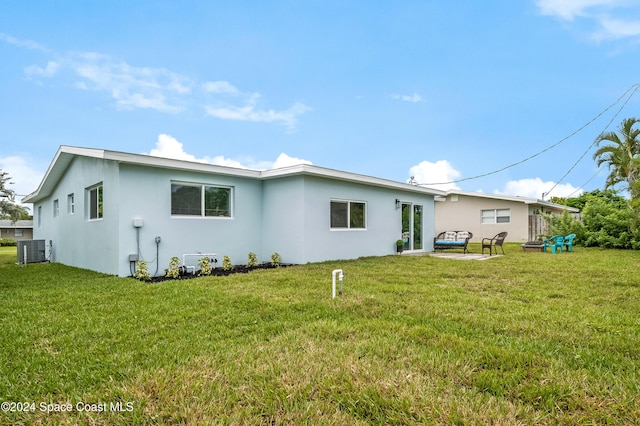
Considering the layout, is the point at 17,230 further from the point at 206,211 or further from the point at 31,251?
the point at 206,211

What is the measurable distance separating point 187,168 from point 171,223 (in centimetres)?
143

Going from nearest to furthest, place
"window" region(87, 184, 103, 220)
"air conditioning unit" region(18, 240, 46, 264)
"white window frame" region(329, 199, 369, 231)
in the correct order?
"window" region(87, 184, 103, 220) → "white window frame" region(329, 199, 369, 231) → "air conditioning unit" region(18, 240, 46, 264)

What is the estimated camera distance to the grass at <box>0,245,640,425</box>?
8.05 ft

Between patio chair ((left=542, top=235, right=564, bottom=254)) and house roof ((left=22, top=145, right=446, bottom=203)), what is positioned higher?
house roof ((left=22, top=145, right=446, bottom=203))

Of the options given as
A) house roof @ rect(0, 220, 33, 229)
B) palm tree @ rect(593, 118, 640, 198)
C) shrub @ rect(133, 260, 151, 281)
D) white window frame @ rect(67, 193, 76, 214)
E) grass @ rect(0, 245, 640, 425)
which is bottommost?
grass @ rect(0, 245, 640, 425)

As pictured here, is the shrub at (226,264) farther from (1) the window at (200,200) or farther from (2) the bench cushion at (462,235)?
(2) the bench cushion at (462,235)

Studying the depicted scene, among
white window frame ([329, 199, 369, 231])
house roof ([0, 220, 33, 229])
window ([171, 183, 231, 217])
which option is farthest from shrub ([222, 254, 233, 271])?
house roof ([0, 220, 33, 229])

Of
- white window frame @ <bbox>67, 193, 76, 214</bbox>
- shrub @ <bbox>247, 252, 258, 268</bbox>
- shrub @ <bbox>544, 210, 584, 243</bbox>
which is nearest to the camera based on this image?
shrub @ <bbox>247, 252, 258, 268</bbox>

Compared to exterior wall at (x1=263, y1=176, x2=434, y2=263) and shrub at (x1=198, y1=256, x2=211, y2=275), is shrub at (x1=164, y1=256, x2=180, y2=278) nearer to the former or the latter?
shrub at (x1=198, y1=256, x2=211, y2=275)

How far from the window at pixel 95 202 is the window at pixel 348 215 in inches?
255

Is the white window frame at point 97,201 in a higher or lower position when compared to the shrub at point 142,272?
higher

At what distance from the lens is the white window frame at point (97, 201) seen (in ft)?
31.8

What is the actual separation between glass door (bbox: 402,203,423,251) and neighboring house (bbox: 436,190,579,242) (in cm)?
601

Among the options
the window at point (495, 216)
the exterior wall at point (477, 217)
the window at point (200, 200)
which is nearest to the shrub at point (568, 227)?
the exterior wall at point (477, 217)
